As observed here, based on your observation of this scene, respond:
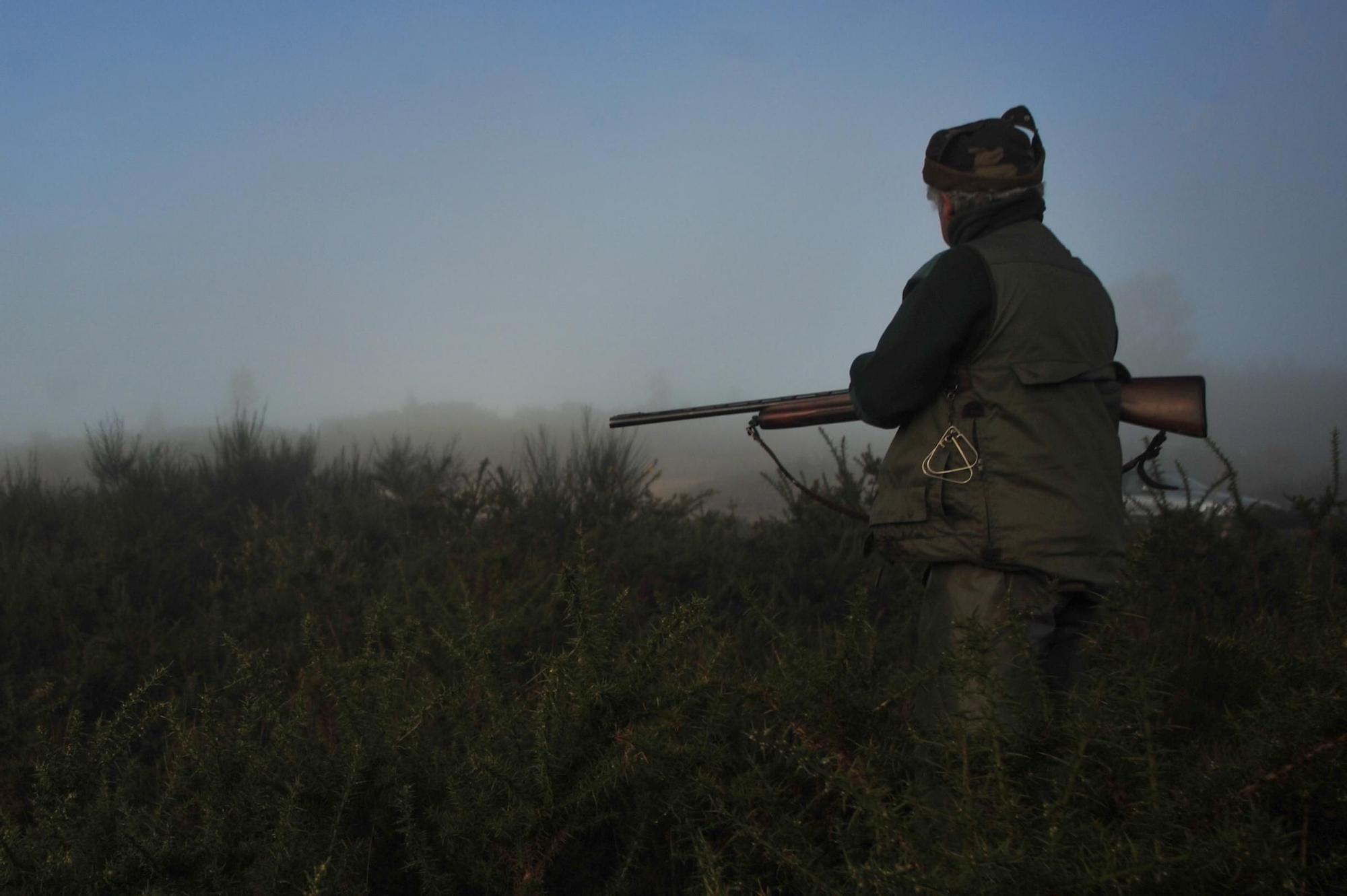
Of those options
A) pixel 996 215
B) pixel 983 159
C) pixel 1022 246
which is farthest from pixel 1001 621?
pixel 983 159

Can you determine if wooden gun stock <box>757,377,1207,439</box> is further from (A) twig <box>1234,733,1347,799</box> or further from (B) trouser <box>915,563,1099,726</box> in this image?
(A) twig <box>1234,733,1347,799</box>

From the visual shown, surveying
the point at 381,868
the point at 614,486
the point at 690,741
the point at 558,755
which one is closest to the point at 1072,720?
the point at 690,741

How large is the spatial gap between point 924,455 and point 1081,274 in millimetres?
743

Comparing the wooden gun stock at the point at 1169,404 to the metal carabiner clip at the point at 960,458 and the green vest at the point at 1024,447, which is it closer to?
the green vest at the point at 1024,447

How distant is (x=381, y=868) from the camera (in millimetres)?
2512

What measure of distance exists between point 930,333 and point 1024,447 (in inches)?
16.0

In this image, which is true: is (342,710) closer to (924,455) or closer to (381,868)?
(381,868)

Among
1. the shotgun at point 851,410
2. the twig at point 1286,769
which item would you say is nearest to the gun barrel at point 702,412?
the shotgun at point 851,410

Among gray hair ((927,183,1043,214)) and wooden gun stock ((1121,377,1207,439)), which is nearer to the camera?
gray hair ((927,183,1043,214))

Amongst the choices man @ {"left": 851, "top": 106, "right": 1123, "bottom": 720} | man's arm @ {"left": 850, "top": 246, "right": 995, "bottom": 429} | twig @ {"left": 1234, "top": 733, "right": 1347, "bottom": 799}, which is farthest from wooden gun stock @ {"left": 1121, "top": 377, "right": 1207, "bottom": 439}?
twig @ {"left": 1234, "top": 733, "right": 1347, "bottom": 799}

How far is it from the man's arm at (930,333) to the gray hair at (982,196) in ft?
0.87

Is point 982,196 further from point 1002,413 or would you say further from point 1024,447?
point 1024,447

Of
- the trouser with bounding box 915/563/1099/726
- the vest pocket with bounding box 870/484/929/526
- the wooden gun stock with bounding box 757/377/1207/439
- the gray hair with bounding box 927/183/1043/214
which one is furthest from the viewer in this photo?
the wooden gun stock with bounding box 757/377/1207/439

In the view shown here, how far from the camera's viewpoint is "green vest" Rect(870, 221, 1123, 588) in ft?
9.34
